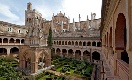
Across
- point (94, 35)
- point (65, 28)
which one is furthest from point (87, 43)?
point (65, 28)

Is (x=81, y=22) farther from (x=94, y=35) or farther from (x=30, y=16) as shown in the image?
(x=30, y=16)

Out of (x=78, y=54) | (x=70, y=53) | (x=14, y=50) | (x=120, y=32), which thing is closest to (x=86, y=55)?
(x=78, y=54)

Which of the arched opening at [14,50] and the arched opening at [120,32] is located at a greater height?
the arched opening at [120,32]

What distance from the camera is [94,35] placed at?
38312 millimetres

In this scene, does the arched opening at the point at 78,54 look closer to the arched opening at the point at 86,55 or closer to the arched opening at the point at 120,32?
the arched opening at the point at 86,55

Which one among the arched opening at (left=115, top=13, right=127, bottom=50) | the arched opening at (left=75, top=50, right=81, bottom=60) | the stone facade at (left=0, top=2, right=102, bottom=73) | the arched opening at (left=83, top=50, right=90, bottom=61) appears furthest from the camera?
the arched opening at (left=75, top=50, right=81, bottom=60)

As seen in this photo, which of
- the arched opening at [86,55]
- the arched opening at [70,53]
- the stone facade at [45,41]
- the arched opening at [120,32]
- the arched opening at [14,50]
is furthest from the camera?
the arched opening at [14,50]

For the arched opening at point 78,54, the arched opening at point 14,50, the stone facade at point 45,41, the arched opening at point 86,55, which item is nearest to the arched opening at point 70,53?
the stone facade at point 45,41

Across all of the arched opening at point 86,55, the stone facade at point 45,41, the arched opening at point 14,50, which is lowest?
the arched opening at point 86,55

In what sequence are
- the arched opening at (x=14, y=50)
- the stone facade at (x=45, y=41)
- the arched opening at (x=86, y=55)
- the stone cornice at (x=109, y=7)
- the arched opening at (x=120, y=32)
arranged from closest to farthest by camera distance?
1. the arched opening at (x=120, y=32)
2. the stone cornice at (x=109, y=7)
3. the stone facade at (x=45, y=41)
4. the arched opening at (x=86, y=55)
5. the arched opening at (x=14, y=50)

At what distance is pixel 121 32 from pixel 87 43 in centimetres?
3335

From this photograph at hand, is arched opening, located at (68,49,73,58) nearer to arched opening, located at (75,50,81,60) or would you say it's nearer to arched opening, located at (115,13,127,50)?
arched opening, located at (75,50,81,60)

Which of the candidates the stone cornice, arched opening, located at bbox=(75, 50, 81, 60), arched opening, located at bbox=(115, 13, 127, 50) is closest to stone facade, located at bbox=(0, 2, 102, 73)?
arched opening, located at bbox=(75, 50, 81, 60)

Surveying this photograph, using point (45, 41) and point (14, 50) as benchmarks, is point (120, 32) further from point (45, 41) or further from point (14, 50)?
point (14, 50)
